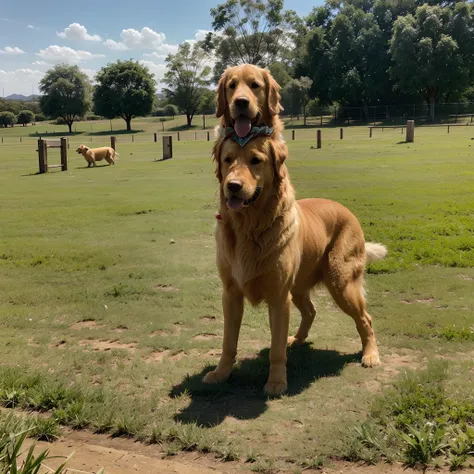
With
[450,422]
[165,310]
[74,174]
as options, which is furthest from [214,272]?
[74,174]

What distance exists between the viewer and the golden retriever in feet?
12.8

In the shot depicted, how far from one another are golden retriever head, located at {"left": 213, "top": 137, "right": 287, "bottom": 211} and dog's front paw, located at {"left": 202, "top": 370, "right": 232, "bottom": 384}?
1589mm

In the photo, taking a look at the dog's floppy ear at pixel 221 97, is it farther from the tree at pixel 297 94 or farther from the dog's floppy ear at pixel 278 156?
the tree at pixel 297 94

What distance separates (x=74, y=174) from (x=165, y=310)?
778 inches

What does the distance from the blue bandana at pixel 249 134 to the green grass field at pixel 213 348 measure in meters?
2.17

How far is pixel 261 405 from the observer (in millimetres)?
4102

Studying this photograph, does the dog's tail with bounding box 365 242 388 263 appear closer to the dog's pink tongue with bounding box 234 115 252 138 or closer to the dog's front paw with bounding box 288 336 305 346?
the dog's front paw with bounding box 288 336 305 346

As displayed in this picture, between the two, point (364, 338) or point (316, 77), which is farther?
point (316, 77)

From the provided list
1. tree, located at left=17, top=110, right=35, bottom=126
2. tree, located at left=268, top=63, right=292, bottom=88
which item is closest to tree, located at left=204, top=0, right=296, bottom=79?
tree, located at left=268, top=63, right=292, bottom=88

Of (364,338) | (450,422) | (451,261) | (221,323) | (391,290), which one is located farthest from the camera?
(451,261)

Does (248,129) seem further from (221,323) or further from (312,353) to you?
(221,323)

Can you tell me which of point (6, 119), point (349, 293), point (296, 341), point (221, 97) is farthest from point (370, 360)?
point (6, 119)

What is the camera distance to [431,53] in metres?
62.3

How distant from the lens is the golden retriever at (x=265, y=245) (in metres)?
3.90
